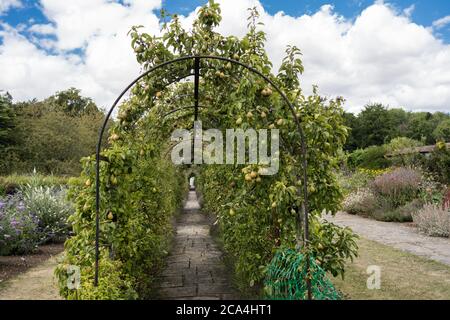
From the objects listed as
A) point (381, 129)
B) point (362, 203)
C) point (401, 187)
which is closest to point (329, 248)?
point (401, 187)

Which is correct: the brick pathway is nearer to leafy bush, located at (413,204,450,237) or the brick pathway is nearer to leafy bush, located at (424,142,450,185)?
leafy bush, located at (413,204,450,237)

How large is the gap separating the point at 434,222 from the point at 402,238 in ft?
3.03

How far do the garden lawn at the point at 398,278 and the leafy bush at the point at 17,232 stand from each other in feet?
16.5

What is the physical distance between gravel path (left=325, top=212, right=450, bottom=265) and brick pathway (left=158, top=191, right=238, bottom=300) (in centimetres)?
321

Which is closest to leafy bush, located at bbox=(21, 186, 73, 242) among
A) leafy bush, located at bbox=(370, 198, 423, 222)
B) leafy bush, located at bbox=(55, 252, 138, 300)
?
leafy bush, located at bbox=(55, 252, 138, 300)

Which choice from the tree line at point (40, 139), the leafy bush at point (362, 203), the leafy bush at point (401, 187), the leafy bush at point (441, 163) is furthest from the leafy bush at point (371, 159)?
the leafy bush at point (401, 187)

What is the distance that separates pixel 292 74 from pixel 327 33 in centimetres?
109

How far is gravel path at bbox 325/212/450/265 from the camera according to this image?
21.1 ft

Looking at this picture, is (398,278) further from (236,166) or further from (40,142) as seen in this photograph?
(40,142)

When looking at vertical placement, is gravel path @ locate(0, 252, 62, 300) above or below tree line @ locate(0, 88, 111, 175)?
below

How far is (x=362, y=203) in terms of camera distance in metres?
11.5

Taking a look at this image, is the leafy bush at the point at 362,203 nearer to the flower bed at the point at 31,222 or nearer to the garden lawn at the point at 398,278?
the garden lawn at the point at 398,278

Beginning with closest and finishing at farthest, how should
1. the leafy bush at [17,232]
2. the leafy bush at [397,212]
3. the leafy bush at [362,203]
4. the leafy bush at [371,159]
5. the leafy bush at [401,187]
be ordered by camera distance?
1. the leafy bush at [17,232]
2. the leafy bush at [397,212]
3. the leafy bush at [401,187]
4. the leafy bush at [362,203]
5. the leafy bush at [371,159]

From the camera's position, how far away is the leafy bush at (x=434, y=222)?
7863mm
